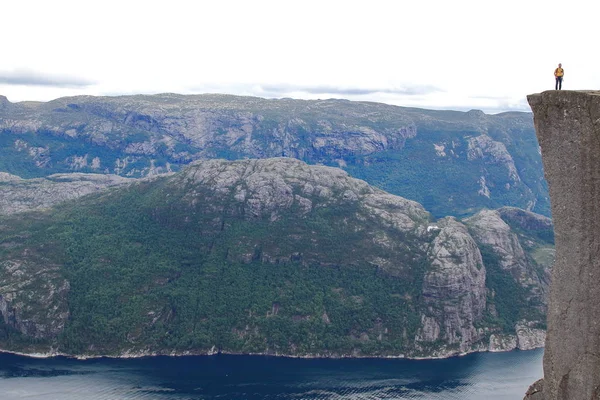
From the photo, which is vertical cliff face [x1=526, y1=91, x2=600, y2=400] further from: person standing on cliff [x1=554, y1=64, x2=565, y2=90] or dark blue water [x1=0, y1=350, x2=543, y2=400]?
dark blue water [x1=0, y1=350, x2=543, y2=400]

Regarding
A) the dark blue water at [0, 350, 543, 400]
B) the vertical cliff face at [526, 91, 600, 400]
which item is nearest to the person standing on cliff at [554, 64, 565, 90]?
the vertical cliff face at [526, 91, 600, 400]

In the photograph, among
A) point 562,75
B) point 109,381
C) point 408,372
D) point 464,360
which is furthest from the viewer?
point 464,360

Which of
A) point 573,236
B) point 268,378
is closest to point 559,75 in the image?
point 573,236

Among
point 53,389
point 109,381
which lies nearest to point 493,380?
point 109,381

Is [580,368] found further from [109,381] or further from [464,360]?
[464,360]

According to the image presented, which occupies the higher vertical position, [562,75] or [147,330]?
[562,75]

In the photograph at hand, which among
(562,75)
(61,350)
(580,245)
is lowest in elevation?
(61,350)

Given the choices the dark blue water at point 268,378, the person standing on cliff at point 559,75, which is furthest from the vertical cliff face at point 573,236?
the dark blue water at point 268,378
